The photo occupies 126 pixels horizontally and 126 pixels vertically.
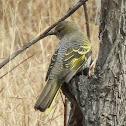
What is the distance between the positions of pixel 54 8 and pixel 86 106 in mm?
3990

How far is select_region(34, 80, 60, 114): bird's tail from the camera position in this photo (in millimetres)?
2990

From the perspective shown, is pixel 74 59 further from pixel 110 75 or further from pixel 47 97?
pixel 110 75

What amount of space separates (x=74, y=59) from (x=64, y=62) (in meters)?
0.10

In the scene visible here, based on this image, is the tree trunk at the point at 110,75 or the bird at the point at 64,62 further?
the bird at the point at 64,62

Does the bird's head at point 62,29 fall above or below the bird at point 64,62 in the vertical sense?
above

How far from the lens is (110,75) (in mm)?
2793

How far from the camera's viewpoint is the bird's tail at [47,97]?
2.99 meters

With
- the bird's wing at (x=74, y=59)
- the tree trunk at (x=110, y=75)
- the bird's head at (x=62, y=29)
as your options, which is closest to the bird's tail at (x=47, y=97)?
the bird's wing at (x=74, y=59)

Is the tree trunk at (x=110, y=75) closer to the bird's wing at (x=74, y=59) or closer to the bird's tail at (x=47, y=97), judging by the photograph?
the bird's tail at (x=47, y=97)

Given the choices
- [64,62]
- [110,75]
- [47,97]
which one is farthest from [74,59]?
[110,75]

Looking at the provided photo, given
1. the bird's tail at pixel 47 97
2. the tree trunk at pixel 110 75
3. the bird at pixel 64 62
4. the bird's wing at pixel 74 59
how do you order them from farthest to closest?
the bird's wing at pixel 74 59 → the bird at pixel 64 62 → the bird's tail at pixel 47 97 → the tree trunk at pixel 110 75

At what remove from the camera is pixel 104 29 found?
2824mm

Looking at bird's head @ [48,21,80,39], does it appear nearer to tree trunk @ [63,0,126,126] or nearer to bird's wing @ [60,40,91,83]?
bird's wing @ [60,40,91,83]

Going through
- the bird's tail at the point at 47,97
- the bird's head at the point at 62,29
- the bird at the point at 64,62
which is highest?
the bird's head at the point at 62,29
